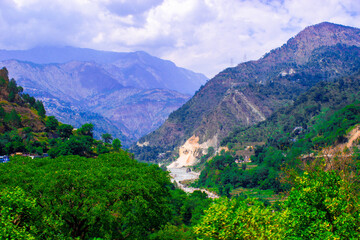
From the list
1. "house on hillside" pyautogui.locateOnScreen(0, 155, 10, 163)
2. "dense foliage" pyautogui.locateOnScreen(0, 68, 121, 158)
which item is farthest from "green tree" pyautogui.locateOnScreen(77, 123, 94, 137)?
"house on hillside" pyautogui.locateOnScreen(0, 155, 10, 163)

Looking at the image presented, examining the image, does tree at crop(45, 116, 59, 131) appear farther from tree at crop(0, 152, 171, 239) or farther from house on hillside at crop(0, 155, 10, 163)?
tree at crop(0, 152, 171, 239)

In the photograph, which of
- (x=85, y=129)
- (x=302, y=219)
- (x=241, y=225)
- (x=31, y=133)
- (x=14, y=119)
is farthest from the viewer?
(x=85, y=129)

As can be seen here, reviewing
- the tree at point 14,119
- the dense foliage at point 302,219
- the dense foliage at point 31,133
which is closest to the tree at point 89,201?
the dense foliage at point 302,219

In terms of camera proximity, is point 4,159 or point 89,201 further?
point 4,159

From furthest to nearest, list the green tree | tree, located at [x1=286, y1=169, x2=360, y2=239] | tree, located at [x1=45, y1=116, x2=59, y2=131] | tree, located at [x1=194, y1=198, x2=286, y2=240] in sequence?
the green tree < tree, located at [x1=45, y1=116, x2=59, y2=131] < tree, located at [x1=194, y1=198, x2=286, y2=240] < tree, located at [x1=286, y1=169, x2=360, y2=239]

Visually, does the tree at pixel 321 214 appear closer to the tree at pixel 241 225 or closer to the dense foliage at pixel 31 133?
the tree at pixel 241 225

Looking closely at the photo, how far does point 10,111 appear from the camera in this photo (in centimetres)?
6969

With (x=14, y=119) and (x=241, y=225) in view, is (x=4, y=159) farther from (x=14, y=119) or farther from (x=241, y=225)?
(x=241, y=225)

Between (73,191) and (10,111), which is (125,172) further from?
(10,111)

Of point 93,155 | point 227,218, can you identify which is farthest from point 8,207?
point 93,155

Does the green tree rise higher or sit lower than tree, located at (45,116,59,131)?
lower

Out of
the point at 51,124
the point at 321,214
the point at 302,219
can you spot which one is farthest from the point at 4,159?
the point at 321,214

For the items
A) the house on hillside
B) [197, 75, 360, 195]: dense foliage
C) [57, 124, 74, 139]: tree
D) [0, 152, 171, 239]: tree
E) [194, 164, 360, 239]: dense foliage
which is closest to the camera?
[194, 164, 360, 239]: dense foliage

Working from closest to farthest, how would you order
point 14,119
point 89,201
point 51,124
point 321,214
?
point 321,214
point 89,201
point 14,119
point 51,124
